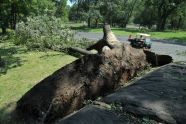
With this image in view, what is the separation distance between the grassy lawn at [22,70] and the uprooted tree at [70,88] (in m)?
1.32

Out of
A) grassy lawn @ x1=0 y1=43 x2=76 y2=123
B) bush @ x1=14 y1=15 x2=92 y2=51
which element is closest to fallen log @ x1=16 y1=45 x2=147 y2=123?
grassy lawn @ x1=0 y1=43 x2=76 y2=123

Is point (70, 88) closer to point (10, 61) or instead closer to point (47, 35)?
point (10, 61)

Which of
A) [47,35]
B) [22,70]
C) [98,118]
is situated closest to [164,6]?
[47,35]

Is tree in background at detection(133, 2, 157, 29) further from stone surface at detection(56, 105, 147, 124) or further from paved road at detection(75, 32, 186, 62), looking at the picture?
stone surface at detection(56, 105, 147, 124)

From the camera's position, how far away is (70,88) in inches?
286

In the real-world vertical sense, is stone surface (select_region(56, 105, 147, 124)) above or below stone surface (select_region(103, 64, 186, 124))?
below

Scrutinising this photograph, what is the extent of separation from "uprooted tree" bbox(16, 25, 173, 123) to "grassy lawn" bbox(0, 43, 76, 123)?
1315 mm

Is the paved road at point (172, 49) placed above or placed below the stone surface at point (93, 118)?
below

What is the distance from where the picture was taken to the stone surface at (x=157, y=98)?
5.08 metres

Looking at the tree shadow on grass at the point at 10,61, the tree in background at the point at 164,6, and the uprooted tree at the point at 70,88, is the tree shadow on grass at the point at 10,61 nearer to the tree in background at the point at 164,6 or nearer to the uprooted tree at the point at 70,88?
the uprooted tree at the point at 70,88

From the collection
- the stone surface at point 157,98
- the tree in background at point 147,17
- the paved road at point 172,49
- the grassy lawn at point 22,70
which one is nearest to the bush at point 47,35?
the grassy lawn at point 22,70

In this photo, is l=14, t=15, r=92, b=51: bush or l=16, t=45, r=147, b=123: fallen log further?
l=14, t=15, r=92, b=51: bush

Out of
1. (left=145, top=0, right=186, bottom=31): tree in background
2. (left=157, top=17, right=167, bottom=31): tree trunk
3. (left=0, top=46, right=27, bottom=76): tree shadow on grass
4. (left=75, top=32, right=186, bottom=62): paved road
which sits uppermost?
(left=145, top=0, right=186, bottom=31): tree in background

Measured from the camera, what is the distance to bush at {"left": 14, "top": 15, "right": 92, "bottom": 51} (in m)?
20.7
